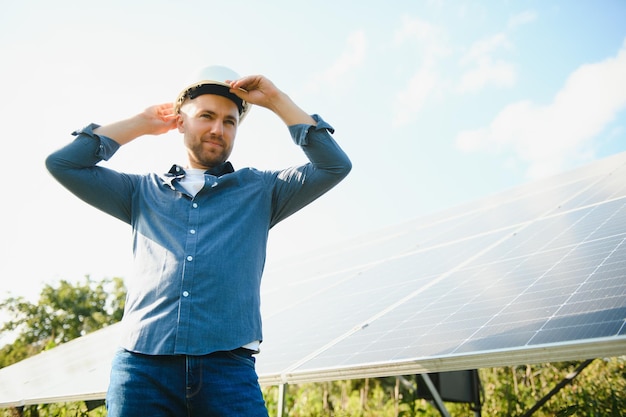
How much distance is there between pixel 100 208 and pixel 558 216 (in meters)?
4.70

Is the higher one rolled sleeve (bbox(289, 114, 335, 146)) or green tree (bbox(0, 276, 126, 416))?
green tree (bbox(0, 276, 126, 416))

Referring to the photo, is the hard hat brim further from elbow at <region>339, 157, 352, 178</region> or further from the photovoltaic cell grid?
the photovoltaic cell grid

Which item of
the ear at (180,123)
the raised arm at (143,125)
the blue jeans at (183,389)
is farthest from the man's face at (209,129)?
the blue jeans at (183,389)

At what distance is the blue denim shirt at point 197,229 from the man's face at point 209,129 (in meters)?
0.08

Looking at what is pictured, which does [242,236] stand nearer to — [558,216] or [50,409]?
[558,216]

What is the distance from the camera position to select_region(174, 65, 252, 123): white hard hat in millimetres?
2268

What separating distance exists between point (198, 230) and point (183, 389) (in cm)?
60

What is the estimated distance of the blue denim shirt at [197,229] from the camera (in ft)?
5.87

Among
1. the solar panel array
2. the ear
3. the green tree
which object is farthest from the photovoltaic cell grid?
the green tree

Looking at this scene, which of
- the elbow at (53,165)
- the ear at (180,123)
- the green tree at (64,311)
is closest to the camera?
the elbow at (53,165)

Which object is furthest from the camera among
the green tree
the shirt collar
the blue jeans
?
the green tree

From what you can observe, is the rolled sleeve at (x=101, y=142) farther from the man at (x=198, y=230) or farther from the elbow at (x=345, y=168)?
the elbow at (x=345, y=168)

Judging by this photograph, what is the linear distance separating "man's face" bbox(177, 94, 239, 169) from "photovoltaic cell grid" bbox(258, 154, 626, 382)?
141 centimetres

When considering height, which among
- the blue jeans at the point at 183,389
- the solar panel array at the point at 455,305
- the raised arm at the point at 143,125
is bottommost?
the blue jeans at the point at 183,389
